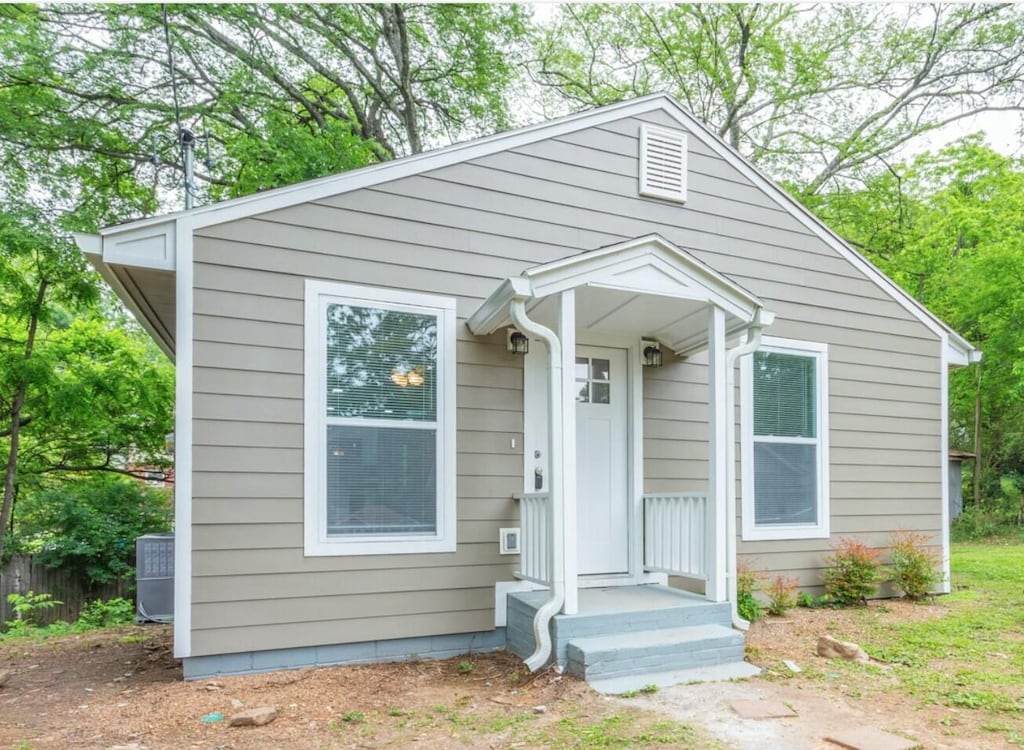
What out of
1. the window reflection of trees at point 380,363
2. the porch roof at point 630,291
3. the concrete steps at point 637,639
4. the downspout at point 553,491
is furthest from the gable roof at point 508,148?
the concrete steps at point 637,639

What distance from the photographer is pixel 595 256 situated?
13.4 feet

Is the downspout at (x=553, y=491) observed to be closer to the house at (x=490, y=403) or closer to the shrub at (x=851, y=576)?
the house at (x=490, y=403)

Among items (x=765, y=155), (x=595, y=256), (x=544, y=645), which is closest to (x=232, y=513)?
(x=544, y=645)

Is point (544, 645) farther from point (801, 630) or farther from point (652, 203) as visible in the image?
point (652, 203)

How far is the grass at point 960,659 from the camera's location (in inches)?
130

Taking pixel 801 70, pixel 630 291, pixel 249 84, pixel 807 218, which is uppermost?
pixel 801 70

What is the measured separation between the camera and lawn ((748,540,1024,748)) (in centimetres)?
322

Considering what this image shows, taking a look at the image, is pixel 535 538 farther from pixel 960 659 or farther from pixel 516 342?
pixel 960 659

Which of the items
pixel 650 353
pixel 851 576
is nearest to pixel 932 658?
pixel 851 576

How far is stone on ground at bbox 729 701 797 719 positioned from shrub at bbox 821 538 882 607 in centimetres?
288

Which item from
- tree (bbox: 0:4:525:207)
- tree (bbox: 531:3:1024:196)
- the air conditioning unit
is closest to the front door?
the air conditioning unit

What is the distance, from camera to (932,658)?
4.23 metres

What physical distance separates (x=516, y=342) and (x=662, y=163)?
6.88 ft

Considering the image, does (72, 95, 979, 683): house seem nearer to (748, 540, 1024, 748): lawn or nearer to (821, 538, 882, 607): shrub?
(821, 538, 882, 607): shrub
